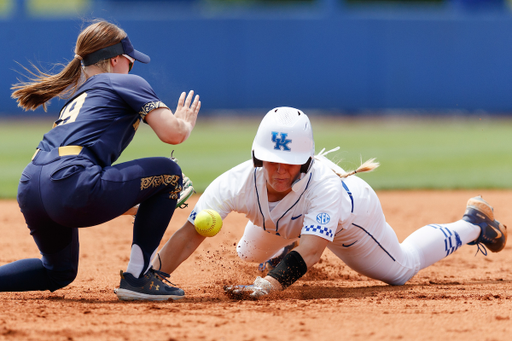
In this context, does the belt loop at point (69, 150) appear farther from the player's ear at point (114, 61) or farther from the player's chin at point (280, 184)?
the player's chin at point (280, 184)

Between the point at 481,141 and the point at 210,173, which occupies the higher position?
the point at 481,141

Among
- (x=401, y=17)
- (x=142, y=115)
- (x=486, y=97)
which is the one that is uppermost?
(x=401, y=17)

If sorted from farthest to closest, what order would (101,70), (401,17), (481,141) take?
(401,17), (481,141), (101,70)

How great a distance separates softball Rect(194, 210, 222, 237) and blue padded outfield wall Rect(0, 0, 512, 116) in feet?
53.4

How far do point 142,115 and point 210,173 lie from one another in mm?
6639

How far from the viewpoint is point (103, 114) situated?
2947 mm

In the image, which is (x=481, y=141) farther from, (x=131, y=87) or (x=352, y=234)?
(x=131, y=87)

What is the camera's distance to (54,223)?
309 centimetres

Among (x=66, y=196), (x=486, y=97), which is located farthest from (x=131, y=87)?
(x=486, y=97)

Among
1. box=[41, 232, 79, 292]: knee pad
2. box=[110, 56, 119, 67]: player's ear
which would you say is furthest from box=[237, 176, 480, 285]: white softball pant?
A: box=[110, 56, 119, 67]: player's ear

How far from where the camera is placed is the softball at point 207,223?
3.22 metres

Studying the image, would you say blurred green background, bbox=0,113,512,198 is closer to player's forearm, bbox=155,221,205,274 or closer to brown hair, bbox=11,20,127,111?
player's forearm, bbox=155,221,205,274

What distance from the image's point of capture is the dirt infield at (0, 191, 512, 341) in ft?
8.19

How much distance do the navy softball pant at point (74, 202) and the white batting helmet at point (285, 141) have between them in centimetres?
47
